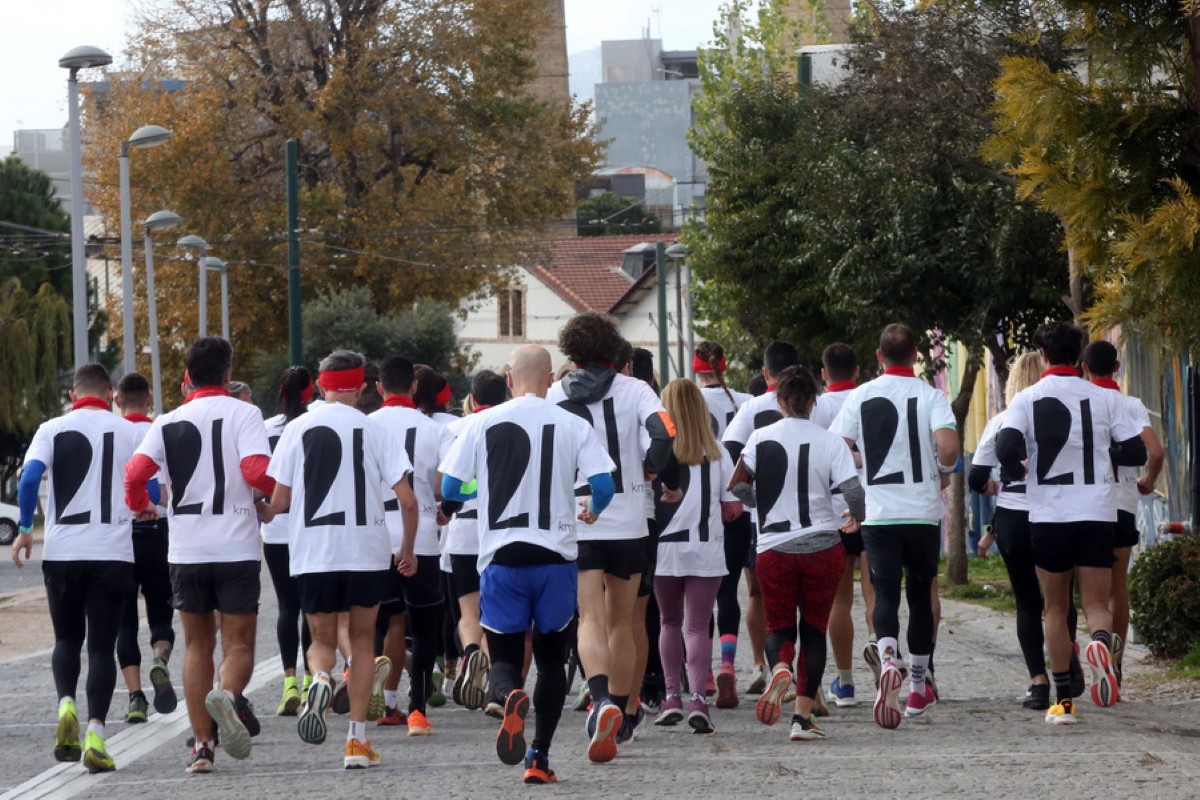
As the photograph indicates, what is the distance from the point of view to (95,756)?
25.6 feet

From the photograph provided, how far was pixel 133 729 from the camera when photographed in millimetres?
9289

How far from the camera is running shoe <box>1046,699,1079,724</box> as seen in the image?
8.34 meters

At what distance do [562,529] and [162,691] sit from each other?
3327 millimetres

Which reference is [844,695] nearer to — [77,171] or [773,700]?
Answer: [773,700]

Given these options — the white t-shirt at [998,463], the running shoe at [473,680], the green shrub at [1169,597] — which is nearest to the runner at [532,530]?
the running shoe at [473,680]

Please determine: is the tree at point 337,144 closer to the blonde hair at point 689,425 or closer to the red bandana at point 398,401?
the red bandana at point 398,401

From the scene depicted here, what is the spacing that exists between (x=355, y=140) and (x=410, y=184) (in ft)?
5.29

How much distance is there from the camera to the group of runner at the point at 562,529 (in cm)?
724

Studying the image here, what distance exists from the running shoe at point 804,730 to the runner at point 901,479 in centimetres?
62

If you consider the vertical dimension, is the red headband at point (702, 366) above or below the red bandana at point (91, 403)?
above

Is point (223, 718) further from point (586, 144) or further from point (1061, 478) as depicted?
point (586, 144)

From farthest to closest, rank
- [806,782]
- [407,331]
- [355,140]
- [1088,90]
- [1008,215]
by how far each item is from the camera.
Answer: [407,331]
[355,140]
[1008,215]
[1088,90]
[806,782]

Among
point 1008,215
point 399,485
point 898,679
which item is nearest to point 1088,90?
point 898,679

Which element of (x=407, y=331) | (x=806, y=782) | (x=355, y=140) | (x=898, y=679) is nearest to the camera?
(x=806, y=782)
